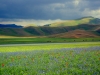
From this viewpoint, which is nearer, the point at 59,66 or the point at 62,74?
the point at 62,74

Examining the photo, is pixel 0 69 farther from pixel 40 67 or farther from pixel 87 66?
pixel 87 66

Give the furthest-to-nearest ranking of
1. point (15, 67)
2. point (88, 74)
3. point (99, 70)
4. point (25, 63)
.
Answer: point (25, 63), point (15, 67), point (99, 70), point (88, 74)

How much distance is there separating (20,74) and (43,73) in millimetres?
1732

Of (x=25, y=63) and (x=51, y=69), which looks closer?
(x=51, y=69)

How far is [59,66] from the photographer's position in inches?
655

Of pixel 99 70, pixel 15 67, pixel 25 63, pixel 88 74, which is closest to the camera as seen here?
pixel 88 74

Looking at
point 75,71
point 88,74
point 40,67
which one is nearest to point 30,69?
point 40,67

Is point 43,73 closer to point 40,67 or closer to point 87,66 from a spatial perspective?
point 40,67

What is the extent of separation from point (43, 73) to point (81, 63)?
501cm

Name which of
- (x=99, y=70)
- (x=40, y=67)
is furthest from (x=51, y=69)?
(x=99, y=70)

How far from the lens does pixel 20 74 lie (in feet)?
48.3

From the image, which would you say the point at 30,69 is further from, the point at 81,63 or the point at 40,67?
the point at 81,63

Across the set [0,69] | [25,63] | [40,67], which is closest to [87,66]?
[40,67]

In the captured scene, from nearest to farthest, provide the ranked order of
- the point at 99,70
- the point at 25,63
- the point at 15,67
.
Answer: the point at 99,70 < the point at 15,67 < the point at 25,63
